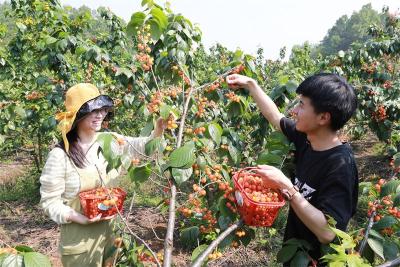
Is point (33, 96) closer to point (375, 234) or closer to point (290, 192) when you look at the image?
point (290, 192)

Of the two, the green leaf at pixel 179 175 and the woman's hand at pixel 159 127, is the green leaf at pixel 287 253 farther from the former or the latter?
the woman's hand at pixel 159 127

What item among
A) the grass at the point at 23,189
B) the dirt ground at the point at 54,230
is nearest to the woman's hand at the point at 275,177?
the dirt ground at the point at 54,230

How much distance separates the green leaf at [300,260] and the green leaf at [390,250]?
0.34 m

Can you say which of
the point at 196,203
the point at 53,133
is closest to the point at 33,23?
the point at 53,133

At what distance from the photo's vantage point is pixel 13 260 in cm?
107

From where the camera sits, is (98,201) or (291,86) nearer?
(98,201)

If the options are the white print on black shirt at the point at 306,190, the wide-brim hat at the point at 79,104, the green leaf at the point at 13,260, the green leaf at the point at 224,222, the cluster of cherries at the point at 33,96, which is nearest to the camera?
the green leaf at the point at 13,260

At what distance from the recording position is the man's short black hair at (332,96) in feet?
5.08

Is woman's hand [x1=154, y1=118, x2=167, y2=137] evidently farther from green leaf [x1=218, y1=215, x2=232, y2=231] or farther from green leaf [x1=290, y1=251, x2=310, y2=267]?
green leaf [x1=290, y1=251, x2=310, y2=267]

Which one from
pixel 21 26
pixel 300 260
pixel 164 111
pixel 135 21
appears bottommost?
pixel 300 260

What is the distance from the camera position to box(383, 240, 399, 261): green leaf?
1499mm

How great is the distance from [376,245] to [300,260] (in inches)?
13.3

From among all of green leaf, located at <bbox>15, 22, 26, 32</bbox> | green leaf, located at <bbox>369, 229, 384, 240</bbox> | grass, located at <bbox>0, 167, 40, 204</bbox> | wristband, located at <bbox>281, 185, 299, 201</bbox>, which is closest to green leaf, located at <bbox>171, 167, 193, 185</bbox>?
wristband, located at <bbox>281, 185, 299, 201</bbox>

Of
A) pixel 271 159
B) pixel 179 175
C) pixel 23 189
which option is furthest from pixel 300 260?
pixel 23 189
